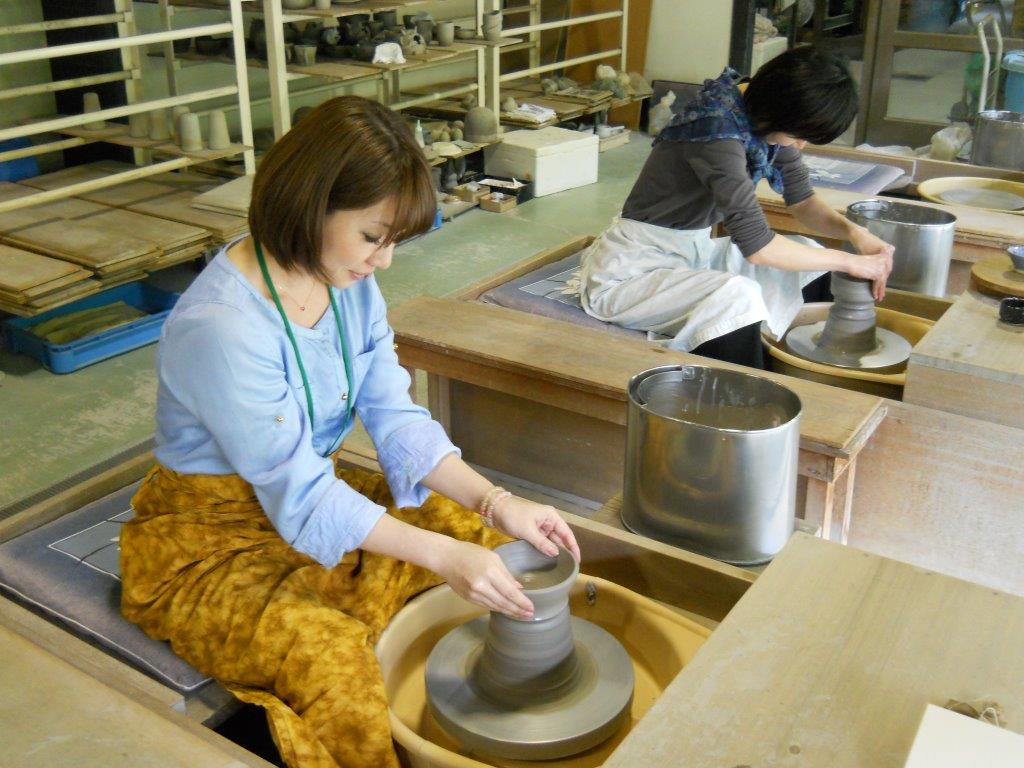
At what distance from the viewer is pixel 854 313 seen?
2.63 metres

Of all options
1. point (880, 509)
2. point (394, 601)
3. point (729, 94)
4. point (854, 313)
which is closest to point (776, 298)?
point (854, 313)

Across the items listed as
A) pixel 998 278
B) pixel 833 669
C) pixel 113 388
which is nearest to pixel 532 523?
pixel 833 669

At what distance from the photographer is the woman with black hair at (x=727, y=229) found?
2482mm

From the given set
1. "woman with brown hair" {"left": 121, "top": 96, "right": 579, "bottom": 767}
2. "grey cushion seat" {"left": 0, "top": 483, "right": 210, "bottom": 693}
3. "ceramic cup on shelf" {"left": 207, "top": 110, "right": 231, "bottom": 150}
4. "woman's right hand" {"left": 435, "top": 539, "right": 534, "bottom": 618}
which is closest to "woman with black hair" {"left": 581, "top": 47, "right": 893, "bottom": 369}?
"woman with brown hair" {"left": 121, "top": 96, "right": 579, "bottom": 767}

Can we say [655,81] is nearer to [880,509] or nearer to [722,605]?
[880,509]

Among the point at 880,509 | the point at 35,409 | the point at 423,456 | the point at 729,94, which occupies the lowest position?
the point at 35,409

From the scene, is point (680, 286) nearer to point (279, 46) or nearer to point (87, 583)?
point (87, 583)

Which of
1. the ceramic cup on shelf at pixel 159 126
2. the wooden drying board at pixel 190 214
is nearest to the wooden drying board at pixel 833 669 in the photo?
the wooden drying board at pixel 190 214

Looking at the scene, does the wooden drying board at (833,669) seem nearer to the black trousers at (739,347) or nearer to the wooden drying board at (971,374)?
the wooden drying board at (971,374)

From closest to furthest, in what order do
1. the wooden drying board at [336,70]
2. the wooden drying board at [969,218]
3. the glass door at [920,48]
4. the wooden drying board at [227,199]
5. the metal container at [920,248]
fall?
the metal container at [920,248] → the wooden drying board at [969,218] → the wooden drying board at [227,199] → the wooden drying board at [336,70] → the glass door at [920,48]

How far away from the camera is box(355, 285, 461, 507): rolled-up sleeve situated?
5.73 ft

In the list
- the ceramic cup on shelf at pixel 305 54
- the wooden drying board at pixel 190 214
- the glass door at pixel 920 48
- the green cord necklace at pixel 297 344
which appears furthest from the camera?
the glass door at pixel 920 48

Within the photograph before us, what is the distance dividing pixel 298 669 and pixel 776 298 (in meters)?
1.85

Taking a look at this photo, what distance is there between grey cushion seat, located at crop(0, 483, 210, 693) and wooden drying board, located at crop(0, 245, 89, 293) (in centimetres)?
159
